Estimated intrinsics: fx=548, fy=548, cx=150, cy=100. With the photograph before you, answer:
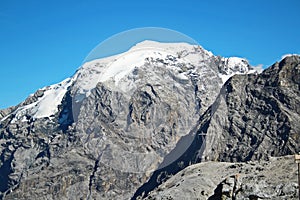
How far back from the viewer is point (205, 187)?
3130 inches

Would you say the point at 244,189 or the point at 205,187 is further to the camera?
the point at 205,187

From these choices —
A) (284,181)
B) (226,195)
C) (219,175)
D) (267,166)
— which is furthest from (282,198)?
(219,175)

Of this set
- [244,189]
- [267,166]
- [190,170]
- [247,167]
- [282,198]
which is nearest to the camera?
[282,198]

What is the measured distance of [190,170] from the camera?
94250 millimetres

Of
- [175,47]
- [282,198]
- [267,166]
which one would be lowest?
[282,198]

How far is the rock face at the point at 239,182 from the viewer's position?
55750 millimetres

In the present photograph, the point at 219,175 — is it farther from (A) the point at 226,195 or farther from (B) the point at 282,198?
(B) the point at 282,198

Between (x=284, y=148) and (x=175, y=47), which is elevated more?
(x=284, y=148)

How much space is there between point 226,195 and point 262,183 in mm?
4534

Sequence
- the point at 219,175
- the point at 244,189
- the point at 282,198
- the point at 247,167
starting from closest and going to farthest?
the point at 282,198, the point at 244,189, the point at 247,167, the point at 219,175

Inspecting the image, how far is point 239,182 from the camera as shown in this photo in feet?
198

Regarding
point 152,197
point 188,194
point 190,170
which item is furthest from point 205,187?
point 190,170

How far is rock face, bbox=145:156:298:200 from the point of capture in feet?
183

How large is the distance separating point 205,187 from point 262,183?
22.0 metres
